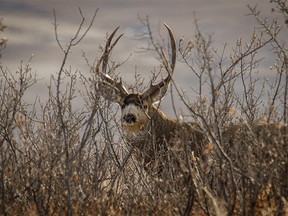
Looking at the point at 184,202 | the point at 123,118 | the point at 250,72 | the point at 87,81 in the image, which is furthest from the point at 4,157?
the point at 250,72

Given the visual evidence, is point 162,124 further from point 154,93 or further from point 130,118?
point 130,118

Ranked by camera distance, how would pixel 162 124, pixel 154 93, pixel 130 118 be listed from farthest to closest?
pixel 162 124 < pixel 154 93 < pixel 130 118

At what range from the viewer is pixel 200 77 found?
5.52 meters

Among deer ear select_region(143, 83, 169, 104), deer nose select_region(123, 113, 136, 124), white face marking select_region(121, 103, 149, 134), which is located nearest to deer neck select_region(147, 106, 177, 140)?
deer ear select_region(143, 83, 169, 104)

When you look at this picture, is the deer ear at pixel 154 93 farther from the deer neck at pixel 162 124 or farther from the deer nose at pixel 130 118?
the deer nose at pixel 130 118

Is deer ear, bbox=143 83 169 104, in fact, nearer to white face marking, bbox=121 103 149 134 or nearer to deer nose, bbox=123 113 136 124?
white face marking, bbox=121 103 149 134

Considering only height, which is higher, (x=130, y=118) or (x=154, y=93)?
(x=154, y=93)

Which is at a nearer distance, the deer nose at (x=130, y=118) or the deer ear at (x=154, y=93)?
the deer nose at (x=130, y=118)

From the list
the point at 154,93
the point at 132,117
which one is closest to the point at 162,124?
the point at 154,93

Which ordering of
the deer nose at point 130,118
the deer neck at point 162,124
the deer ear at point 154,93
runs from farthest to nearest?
the deer neck at point 162,124 < the deer ear at point 154,93 < the deer nose at point 130,118

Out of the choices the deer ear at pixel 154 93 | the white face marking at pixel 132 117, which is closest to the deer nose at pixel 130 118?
the white face marking at pixel 132 117

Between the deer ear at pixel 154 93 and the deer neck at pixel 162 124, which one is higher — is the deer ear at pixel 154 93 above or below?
above

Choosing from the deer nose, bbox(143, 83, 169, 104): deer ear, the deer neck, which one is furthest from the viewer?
the deer neck

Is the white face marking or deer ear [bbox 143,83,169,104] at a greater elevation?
deer ear [bbox 143,83,169,104]
